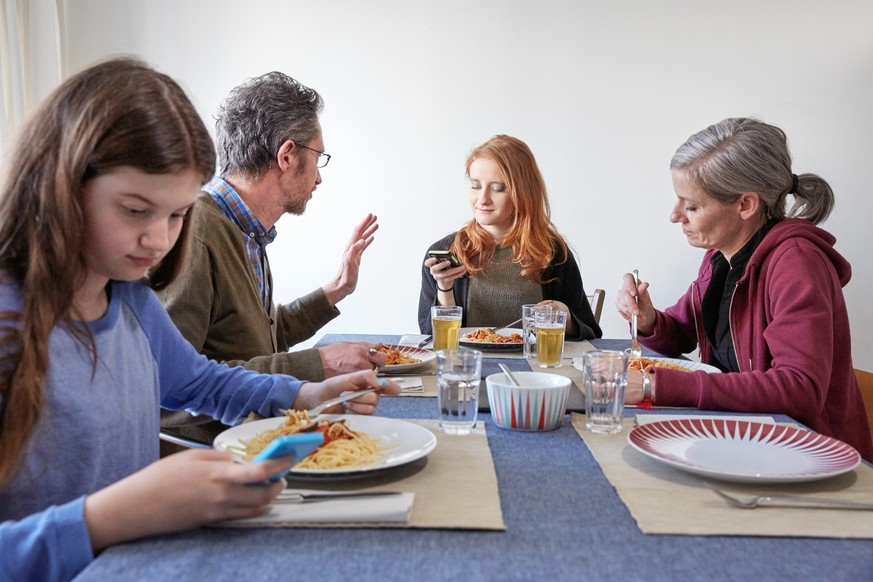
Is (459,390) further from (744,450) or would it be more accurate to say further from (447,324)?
(447,324)

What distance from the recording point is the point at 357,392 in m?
1.36

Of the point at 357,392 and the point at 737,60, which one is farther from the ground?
the point at 737,60

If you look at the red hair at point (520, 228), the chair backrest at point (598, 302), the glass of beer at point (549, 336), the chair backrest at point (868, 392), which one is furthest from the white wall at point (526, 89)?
the glass of beer at point (549, 336)

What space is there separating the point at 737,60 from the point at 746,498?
3130mm

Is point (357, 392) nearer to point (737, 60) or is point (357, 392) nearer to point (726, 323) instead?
point (726, 323)

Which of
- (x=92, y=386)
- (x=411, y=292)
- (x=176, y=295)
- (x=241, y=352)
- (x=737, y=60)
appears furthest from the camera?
(x=411, y=292)

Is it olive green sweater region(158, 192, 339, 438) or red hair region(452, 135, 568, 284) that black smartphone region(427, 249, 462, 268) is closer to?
red hair region(452, 135, 568, 284)

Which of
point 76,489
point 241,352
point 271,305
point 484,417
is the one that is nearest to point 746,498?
point 484,417

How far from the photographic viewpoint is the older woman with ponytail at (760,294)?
5.03 ft

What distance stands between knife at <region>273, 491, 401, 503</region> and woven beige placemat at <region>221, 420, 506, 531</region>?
1.3 inches

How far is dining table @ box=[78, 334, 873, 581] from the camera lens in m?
0.78

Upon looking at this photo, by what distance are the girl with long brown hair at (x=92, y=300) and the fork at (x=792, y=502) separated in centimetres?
52

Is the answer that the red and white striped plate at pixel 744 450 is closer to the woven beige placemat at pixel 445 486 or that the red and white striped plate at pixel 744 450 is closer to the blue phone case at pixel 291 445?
the woven beige placemat at pixel 445 486

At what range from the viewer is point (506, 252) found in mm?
3070
